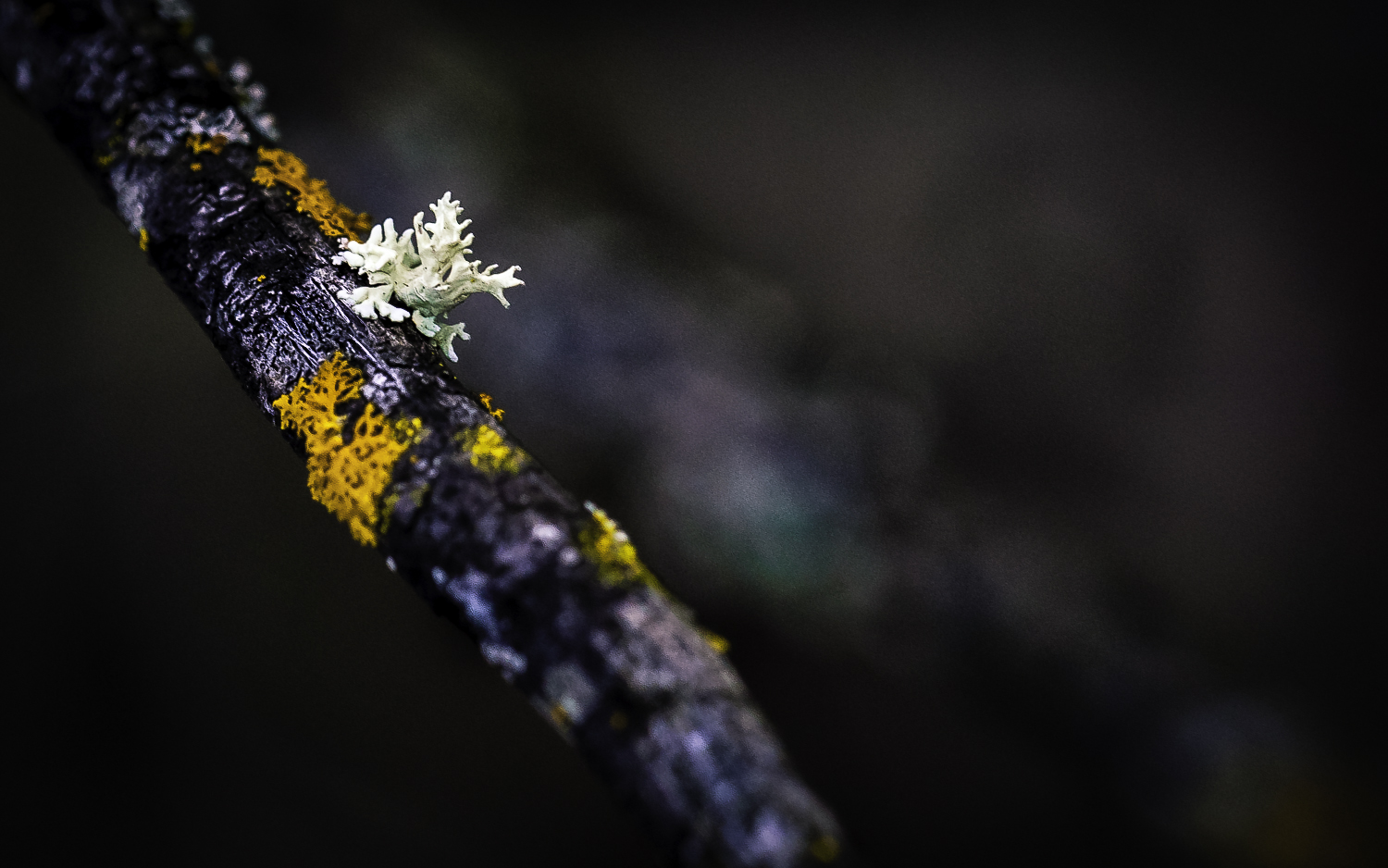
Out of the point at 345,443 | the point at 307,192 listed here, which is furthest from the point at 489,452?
the point at 307,192

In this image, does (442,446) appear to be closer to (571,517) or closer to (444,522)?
(444,522)

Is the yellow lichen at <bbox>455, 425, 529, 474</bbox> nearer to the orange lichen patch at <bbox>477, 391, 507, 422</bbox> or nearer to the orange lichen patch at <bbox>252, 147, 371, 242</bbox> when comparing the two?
the orange lichen patch at <bbox>477, 391, 507, 422</bbox>

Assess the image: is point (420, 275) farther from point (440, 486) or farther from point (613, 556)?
point (613, 556)

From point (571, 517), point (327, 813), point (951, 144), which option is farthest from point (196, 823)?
point (951, 144)

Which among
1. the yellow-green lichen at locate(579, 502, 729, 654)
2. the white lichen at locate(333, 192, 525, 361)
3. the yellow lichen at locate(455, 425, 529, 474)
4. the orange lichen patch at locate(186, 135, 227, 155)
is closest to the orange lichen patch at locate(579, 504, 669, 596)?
the yellow-green lichen at locate(579, 502, 729, 654)

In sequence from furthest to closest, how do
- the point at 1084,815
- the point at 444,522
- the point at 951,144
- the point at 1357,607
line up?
the point at 951,144 < the point at 1357,607 < the point at 1084,815 < the point at 444,522

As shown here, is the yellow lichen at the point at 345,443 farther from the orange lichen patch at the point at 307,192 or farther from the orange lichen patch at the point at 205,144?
the orange lichen patch at the point at 205,144

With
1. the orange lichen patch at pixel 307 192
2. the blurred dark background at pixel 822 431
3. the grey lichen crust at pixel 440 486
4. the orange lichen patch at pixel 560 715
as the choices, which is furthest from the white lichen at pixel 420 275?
the blurred dark background at pixel 822 431
